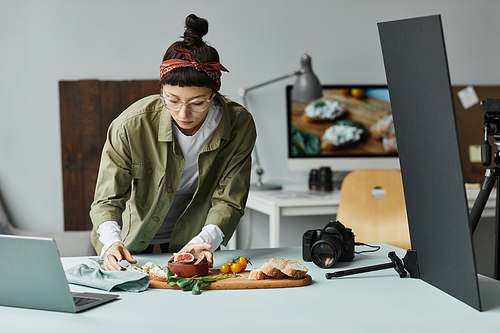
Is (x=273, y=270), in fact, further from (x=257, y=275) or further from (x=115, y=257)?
(x=115, y=257)

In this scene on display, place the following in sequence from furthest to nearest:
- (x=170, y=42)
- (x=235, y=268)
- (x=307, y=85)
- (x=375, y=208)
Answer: (x=170, y=42) → (x=307, y=85) → (x=375, y=208) → (x=235, y=268)

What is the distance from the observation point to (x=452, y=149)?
36.7 inches

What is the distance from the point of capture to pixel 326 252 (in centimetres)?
133

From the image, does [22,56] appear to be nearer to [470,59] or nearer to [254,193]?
[254,193]

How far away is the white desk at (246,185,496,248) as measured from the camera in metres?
2.65

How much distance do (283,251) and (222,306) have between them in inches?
22.4

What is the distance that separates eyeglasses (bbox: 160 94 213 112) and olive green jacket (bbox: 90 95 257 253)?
0.09m

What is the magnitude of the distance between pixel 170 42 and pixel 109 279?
2.49 m

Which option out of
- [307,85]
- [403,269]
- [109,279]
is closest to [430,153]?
[403,269]

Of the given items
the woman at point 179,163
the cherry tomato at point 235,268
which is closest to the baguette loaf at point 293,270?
the cherry tomato at point 235,268

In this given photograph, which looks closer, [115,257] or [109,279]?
[109,279]

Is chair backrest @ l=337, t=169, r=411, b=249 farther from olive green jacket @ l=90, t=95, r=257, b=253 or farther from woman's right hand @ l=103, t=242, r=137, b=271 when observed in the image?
woman's right hand @ l=103, t=242, r=137, b=271

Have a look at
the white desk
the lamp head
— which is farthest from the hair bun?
the lamp head

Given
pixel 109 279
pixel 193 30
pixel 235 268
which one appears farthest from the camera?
pixel 193 30
